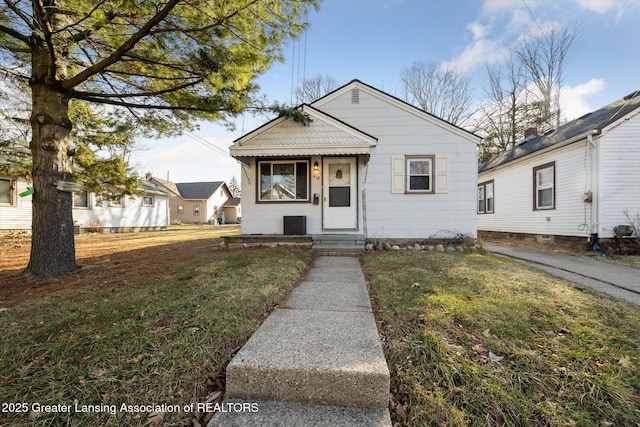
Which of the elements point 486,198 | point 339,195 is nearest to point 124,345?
point 339,195

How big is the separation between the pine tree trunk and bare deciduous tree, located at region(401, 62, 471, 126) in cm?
2092

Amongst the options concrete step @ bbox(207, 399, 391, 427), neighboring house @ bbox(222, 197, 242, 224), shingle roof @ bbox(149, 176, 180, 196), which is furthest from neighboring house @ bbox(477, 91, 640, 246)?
neighboring house @ bbox(222, 197, 242, 224)

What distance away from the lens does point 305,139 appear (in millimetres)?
7488

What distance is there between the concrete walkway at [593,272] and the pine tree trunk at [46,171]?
920 centimetres

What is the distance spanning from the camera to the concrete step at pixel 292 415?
61.6 inches

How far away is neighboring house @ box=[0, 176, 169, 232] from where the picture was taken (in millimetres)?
12070

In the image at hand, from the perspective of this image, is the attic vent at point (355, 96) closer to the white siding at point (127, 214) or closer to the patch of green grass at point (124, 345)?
the patch of green grass at point (124, 345)

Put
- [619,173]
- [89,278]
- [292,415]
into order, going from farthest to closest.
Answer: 1. [619,173]
2. [89,278]
3. [292,415]

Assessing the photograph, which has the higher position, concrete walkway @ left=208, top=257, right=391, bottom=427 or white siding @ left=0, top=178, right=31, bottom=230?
white siding @ left=0, top=178, right=31, bottom=230

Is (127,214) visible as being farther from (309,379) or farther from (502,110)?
(502,110)

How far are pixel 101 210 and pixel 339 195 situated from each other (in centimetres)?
1616

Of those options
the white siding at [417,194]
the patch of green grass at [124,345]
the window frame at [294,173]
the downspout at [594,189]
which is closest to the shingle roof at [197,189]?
the window frame at [294,173]

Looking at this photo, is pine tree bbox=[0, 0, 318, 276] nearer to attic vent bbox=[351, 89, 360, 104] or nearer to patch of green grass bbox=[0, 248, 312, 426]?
patch of green grass bbox=[0, 248, 312, 426]

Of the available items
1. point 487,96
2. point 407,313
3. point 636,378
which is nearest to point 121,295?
point 407,313
